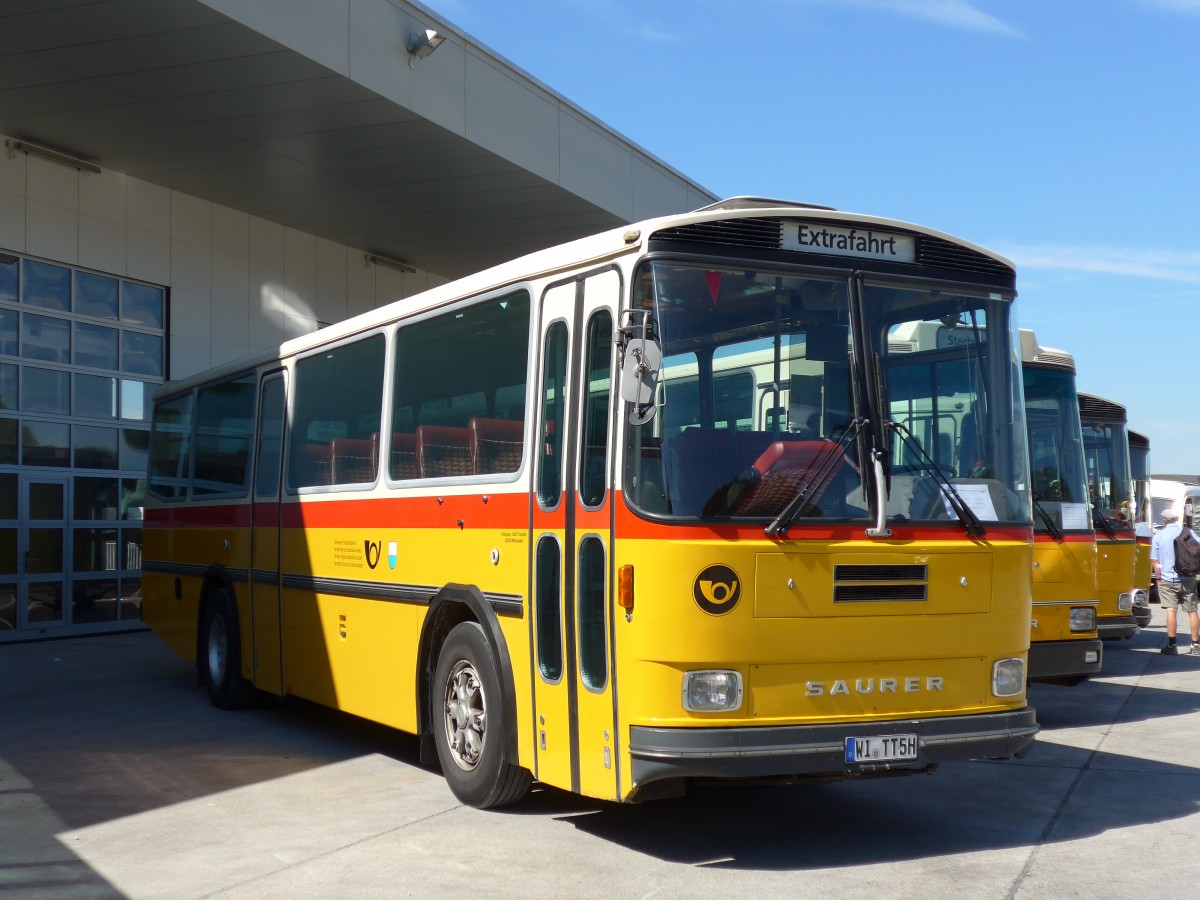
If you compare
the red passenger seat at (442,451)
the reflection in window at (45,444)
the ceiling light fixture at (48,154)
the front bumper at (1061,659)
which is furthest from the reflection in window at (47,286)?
the front bumper at (1061,659)

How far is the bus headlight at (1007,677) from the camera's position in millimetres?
6594

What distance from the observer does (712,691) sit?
5.97 meters

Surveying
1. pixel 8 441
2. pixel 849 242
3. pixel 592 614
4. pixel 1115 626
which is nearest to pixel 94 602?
pixel 8 441

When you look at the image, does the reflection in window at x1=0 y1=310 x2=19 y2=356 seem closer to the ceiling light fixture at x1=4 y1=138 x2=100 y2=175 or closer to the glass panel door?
the glass panel door

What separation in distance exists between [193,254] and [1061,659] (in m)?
14.2

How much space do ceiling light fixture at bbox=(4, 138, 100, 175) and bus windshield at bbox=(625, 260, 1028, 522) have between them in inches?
536

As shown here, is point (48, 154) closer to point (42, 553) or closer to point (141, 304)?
point (141, 304)

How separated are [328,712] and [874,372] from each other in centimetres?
704

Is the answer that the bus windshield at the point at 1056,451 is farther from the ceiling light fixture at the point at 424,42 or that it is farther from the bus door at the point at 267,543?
the ceiling light fixture at the point at 424,42

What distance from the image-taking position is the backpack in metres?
16.6

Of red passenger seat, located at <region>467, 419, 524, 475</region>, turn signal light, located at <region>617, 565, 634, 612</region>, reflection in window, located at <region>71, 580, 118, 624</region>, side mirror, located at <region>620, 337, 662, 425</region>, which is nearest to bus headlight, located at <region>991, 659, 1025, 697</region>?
turn signal light, located at <region>617, 565, 634, 612</region>

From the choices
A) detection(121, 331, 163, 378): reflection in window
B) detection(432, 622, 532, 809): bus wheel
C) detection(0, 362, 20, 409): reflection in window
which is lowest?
detection(432, 622, 532, 809): bus wheel

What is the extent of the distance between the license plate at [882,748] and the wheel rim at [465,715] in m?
2.09

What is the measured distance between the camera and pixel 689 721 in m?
5.92
